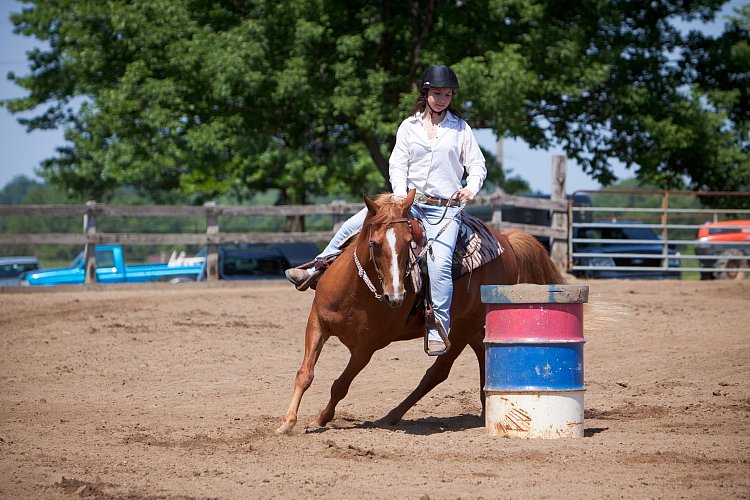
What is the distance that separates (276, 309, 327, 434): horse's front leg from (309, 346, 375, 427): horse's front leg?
27cm

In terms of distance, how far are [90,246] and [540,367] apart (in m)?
13.9

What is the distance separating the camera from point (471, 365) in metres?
10.5

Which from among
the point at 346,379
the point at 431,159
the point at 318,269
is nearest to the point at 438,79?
the point at 431,159

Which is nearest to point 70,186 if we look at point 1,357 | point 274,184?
point 274,184

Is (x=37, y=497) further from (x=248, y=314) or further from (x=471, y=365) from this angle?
(x=248, y=314)

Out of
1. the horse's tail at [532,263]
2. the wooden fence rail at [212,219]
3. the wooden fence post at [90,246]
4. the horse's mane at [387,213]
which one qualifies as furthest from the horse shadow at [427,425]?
the wooden fence post at [90,246]

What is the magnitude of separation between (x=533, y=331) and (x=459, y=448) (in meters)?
0.90

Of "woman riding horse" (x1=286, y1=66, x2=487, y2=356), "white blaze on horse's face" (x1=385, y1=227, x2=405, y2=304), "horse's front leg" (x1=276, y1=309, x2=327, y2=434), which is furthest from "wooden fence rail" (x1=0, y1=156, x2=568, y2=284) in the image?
"white blaze on horse's face" (x1=385, y1=227, x2=405, y2=304)

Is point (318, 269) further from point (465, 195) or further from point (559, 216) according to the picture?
point (559, 216)

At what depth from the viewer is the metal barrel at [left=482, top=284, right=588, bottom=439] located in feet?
20.7

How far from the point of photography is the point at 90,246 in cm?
1856

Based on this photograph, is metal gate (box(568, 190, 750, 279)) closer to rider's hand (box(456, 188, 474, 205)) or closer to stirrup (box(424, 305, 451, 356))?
rider's hand (box(456, 188, 474, 205))

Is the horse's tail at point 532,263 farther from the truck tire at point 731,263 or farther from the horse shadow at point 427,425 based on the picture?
the truck tire at point 731,263

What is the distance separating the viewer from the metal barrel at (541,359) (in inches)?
248
